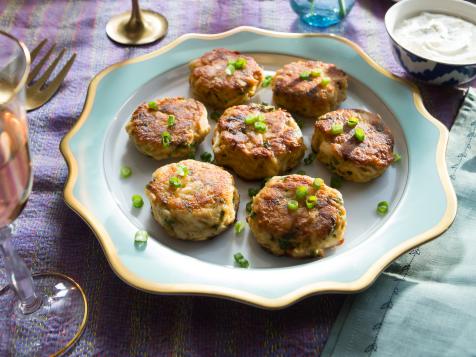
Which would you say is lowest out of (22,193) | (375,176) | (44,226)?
(44,226)

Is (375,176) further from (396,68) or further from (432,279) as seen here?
(396,68)

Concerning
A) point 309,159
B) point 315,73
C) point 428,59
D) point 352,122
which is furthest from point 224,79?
point 428,59

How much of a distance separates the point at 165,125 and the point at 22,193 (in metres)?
1.34

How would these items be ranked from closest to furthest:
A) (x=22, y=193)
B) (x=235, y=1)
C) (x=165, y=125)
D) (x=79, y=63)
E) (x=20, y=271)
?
(x=22, y=193), (x=20, y=271), (x=165, y=125), (x=79, y=63), (x=235, y=1)

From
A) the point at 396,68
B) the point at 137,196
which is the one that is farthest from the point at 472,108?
the point at 137,196

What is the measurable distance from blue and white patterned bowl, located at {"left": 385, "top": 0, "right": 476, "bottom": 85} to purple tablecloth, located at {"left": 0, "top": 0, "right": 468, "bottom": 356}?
121 mm

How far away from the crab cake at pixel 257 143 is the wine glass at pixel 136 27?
1.29 meters

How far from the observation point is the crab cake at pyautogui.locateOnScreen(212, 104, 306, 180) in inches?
122

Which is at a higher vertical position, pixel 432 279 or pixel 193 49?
pixel 193 49

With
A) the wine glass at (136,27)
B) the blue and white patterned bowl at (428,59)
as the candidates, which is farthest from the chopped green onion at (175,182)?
the blue and white patterned bowl at (428,59)

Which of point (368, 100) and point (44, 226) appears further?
point (368, 100)

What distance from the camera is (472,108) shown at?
3643mm

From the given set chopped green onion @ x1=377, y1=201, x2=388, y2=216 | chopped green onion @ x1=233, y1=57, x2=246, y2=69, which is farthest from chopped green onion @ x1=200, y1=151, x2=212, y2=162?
chopped green onion @ x1=377, y1=201, x2=388, y2=216

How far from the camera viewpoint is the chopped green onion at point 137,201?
300 centimetres
